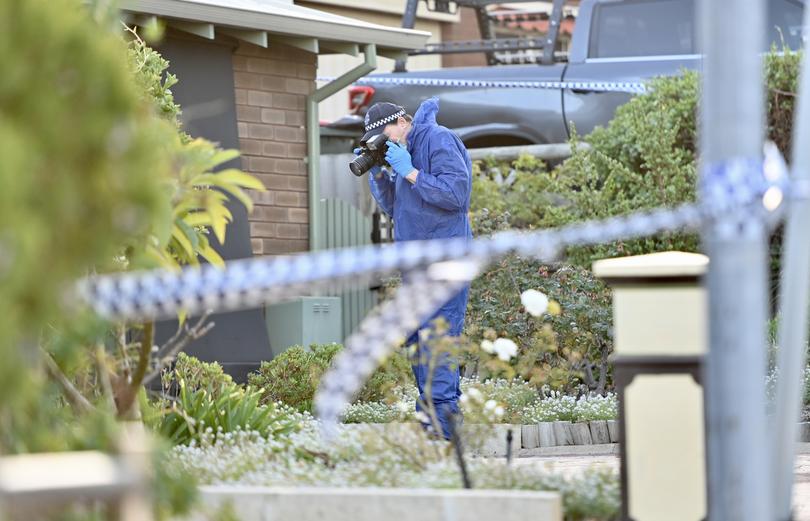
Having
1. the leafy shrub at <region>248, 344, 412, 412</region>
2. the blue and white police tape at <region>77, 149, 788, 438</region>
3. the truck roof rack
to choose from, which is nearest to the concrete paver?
the leafy shrub at <region>248, 344, 412, 412</region>

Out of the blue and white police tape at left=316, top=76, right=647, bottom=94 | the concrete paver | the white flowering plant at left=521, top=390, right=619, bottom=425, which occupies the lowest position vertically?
the concrete paver

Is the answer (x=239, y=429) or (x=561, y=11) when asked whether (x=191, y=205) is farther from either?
(x=561, y=11)

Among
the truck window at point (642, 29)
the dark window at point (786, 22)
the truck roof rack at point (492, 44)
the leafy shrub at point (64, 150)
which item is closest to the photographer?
the leafy shrub at point (64, 150)

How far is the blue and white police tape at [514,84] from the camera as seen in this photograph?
14.3 m

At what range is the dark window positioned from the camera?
14.0m

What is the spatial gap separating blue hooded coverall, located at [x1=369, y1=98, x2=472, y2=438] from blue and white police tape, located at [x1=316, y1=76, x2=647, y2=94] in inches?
205

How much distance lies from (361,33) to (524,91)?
2.52m

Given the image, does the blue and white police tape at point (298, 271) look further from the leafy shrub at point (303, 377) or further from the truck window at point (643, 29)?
the truck window at point (643, 29)

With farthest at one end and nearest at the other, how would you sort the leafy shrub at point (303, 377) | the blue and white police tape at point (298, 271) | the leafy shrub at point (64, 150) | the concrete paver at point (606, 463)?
the leafy shrub at point (303, 377) → the concrete paver at point (606, 463) → the blue and white police tape at point (298, 271) → the leafy shrub at point (64, 150)

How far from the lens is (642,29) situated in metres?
14.7

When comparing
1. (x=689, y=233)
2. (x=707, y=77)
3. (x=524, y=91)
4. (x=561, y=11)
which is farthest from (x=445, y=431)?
(x=561, y=11)

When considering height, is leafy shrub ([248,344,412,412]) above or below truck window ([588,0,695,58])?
below

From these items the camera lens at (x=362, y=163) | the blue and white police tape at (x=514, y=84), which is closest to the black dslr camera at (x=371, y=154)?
the camera lens at (x=362, y=163)

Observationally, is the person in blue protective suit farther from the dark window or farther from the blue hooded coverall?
the dark window
